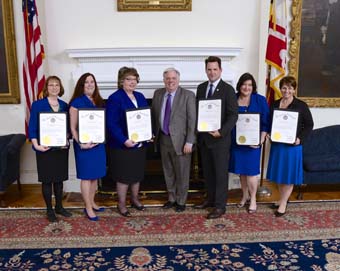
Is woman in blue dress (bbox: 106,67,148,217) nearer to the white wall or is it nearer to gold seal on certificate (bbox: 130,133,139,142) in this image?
gold seal on certificate (bbox: 130,133,139,142)

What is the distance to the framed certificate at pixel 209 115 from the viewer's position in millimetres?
3883

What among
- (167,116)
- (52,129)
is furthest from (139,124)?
(52,129)

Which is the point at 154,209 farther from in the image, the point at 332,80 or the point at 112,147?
the point at 332,80

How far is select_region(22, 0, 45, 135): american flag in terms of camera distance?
4516 mm

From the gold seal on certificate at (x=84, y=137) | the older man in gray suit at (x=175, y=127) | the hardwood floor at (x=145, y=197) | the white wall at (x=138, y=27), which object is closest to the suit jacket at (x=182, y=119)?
the older man in gray suit at (x=175, y=127)

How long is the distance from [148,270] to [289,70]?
3234mm

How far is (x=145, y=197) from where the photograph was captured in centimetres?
476

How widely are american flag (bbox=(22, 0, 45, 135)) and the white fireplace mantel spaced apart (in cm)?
36

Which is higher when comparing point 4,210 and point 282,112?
point 282,112

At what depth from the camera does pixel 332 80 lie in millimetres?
5180

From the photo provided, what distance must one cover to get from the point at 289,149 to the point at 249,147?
392mm

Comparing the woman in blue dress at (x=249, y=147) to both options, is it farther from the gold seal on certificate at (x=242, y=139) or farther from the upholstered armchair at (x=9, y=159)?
the upholstered armchair at (x=9, y=159)

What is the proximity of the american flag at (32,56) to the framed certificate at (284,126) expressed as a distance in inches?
105

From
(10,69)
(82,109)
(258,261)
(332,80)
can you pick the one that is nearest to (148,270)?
(258,261)
